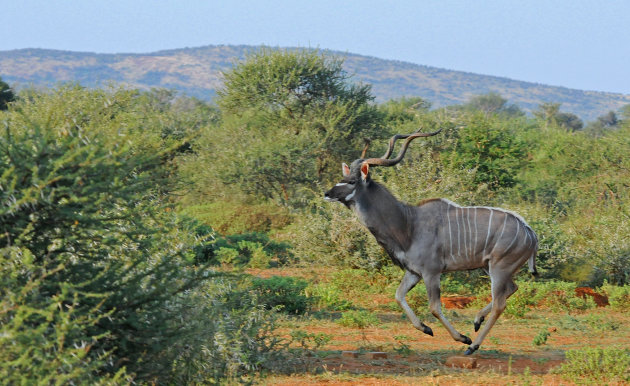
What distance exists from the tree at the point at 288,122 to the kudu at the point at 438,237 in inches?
651

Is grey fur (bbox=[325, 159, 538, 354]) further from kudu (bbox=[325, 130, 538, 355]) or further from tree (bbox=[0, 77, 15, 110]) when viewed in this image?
tree (bbox=[0, 77, 15, 110])

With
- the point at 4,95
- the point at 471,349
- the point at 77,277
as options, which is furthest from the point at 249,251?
the point at 4,95

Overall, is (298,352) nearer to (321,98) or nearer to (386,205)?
(386,205)

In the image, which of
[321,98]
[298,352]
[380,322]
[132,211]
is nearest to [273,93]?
[321,98]

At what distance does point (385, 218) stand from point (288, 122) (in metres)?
19.2

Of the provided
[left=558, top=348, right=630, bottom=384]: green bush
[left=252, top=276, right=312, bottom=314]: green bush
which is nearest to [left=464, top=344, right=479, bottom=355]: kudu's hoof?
[left=558, top=348, right=630, bottom=384]: green bush

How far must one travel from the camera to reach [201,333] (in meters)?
6.04

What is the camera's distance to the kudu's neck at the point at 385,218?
9.35m

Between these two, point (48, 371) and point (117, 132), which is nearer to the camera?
point (48, 371)

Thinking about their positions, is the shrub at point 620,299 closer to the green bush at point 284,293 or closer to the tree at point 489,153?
the green bush at point 284,293

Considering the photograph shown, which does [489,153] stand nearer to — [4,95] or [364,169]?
[364,169]

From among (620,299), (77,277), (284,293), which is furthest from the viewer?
(620,299)

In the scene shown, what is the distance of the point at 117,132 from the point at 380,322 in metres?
6.58

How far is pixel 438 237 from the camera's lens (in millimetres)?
9336
